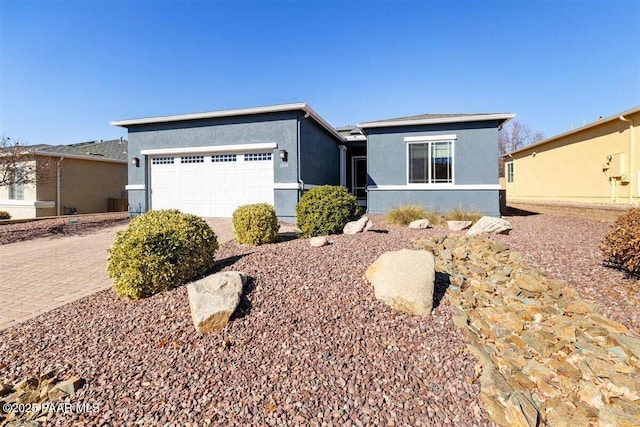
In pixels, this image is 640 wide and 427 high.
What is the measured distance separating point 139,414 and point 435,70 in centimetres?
1364

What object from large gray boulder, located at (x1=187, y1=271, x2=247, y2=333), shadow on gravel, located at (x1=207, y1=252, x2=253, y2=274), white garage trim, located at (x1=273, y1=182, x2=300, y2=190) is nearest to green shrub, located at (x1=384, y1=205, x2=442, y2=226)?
white garage trim, located at (x1=273, y1=182, x2=300, y2=190)

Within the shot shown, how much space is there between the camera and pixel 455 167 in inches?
458

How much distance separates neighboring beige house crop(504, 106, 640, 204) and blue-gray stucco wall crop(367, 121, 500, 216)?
464cm

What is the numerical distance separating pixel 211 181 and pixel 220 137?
1684 mm

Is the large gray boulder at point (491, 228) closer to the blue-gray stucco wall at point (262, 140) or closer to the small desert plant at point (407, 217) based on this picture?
the small desert plant at point (407, 217)

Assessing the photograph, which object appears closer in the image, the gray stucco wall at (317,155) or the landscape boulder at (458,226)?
the landscape boulder at (458,226)

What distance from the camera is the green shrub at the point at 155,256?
157 inches

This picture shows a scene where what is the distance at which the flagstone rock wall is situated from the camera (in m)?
2.42

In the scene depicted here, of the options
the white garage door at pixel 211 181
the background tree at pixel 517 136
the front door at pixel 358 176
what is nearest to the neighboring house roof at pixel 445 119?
the front door at pixel 358 176

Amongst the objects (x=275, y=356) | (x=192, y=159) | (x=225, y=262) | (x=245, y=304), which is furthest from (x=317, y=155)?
(x=275, y=356)

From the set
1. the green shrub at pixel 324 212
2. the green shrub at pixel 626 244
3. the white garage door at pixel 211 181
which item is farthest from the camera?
the white garage door at pixel 211 181

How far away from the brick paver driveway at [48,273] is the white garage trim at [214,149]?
3490 mm

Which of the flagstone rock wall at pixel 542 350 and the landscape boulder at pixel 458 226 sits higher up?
the landscape boulder at pixel 458 226

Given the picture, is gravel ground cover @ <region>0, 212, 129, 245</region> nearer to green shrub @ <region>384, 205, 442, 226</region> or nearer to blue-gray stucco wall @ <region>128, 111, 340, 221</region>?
blue-gray stucco wall @ <region>128, 111, 340, 221</region>
